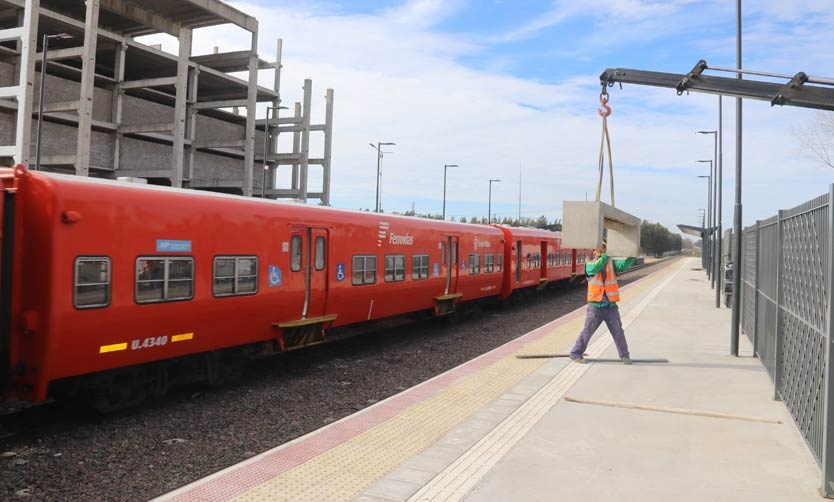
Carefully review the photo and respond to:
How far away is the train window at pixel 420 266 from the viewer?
1577 centimetres

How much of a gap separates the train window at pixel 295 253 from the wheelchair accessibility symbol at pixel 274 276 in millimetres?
375

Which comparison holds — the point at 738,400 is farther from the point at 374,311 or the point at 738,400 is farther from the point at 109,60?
the point at 109,60

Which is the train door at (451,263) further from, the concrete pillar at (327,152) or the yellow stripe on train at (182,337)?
the concrete pillar at (327,152)

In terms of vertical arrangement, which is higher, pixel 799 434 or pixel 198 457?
pixel 799 434

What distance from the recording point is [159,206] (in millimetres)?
8422

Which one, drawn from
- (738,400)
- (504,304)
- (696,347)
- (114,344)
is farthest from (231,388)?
(504,304)

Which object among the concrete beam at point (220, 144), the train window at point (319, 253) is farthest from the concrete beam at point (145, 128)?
the train window at point (319, 253)

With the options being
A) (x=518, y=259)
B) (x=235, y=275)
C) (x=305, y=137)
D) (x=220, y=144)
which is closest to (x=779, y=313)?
(x=235, y=275)

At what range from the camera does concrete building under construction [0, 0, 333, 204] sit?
110 feet

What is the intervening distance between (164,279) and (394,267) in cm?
687

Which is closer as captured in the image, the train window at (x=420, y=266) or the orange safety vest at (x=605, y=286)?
the orange safety vest at (x=605, y=286)

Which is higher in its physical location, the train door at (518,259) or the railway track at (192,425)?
the train door at (518,259)

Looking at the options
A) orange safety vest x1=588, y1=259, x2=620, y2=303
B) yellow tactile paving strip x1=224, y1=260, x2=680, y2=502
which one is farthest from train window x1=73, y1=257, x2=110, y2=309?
orange safety vest x1=588, y1=259, x2=620, y2=303

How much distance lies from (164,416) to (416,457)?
3.75 metres
